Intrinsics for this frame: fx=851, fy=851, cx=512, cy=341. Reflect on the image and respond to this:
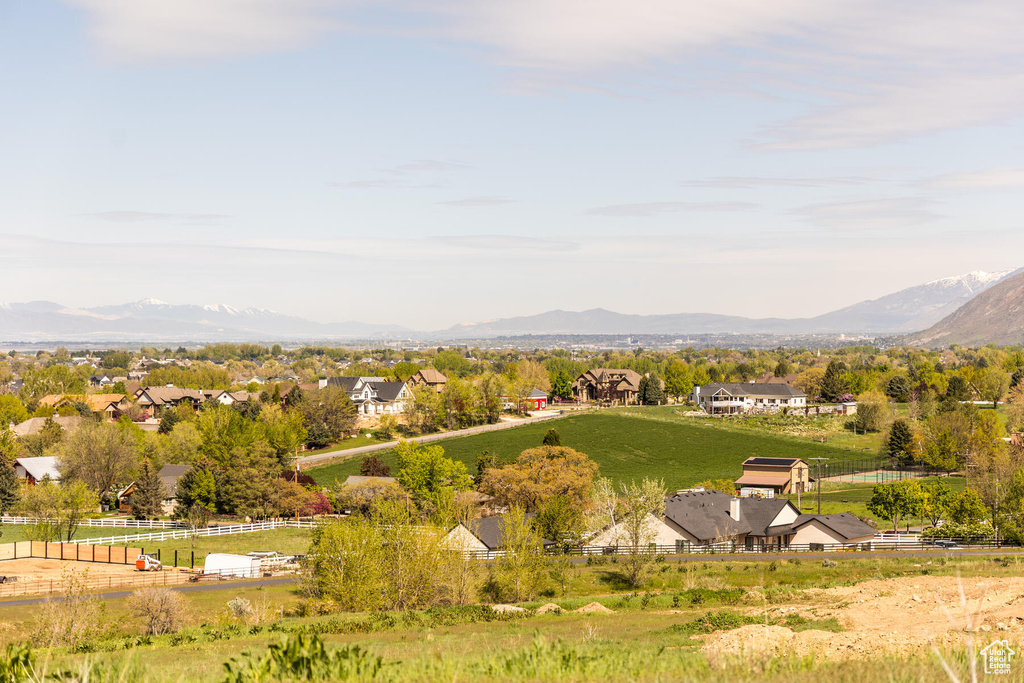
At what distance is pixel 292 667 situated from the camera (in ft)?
43.2

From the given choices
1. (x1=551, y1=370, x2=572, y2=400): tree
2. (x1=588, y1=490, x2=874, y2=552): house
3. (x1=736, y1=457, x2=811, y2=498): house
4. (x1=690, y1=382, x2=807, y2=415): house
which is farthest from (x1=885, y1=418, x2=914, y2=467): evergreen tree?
(x1=551, y1=370, x2=572, y2=400): tree

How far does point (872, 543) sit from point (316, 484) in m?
51.8

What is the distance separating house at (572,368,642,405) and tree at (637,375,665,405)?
24.6 feet

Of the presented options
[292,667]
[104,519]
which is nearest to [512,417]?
[104,519]

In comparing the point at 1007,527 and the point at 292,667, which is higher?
Answer: the point at 292,667

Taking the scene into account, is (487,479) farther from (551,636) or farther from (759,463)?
(551,636)

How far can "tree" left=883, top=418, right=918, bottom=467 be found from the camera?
98.6 meters

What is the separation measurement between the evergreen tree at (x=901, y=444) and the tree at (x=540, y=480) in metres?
49.0

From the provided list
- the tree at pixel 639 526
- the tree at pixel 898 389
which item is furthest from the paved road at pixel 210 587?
the tree at pixel 898 389

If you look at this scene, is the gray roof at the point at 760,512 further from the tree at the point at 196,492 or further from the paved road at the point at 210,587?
the tree at the point at 196,492

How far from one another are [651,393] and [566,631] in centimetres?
13602

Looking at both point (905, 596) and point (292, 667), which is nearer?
point (292, 667)

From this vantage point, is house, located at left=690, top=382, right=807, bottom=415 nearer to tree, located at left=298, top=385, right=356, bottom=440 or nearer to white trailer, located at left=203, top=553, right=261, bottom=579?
tree, located at left=298, top=385, right=356, bottom=440

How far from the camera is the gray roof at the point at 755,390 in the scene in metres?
156
